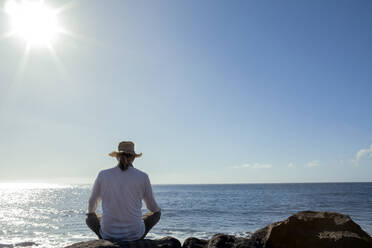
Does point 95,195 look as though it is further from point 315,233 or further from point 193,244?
point 315,233

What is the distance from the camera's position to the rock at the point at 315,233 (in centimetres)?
451

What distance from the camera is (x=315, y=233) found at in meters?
4.78

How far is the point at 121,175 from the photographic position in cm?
405

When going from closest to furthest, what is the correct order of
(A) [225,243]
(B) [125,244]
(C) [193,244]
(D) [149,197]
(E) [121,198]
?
(B) [125,244] → (E) [121,198] → (D) [149,197] → (A) [225,243] → (C) [193,244]

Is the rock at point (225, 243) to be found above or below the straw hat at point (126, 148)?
below

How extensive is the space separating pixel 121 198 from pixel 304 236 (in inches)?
109

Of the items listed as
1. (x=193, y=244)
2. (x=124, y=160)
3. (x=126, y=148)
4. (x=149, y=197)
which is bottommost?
(x=193, y=244)

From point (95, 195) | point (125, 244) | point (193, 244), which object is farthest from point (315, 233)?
point (95, 195)

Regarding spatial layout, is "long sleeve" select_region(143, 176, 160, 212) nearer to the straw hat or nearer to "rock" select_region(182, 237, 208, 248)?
the straw hat

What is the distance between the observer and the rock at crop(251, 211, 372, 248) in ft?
14.8

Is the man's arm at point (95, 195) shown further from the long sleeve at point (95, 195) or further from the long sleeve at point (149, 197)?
the long sleeve at point (149, 197)

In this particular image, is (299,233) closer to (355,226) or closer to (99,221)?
(355,226)

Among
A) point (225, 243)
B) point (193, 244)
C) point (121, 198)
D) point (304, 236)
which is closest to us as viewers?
point (121, 198)

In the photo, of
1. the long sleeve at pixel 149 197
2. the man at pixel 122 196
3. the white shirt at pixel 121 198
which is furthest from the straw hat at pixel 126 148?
the long sleeve at pixel 149 197
